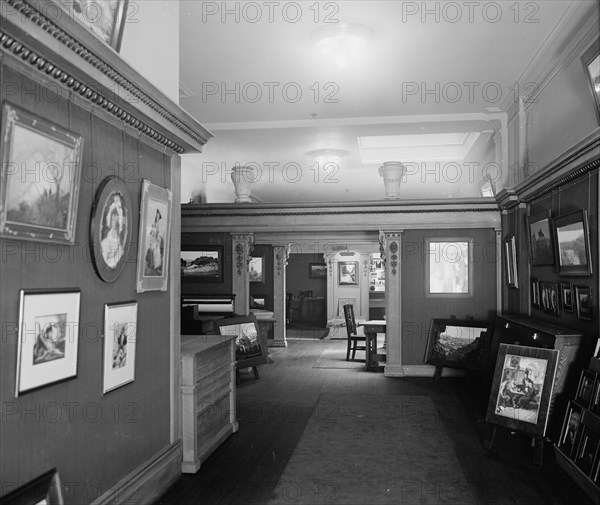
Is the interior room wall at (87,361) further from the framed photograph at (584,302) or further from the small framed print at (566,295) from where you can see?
the small framed print at (566,295)

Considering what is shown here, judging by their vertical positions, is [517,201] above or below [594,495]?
above

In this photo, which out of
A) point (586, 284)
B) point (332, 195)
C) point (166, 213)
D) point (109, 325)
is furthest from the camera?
point (332, 195)

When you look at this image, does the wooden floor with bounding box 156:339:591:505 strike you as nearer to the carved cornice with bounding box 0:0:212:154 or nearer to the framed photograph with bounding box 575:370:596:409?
the framed photograph with bounding box 575:370:596:409

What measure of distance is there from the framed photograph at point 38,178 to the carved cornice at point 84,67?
27 centimetres

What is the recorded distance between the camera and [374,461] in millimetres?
5035

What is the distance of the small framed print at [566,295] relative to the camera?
18.2ft

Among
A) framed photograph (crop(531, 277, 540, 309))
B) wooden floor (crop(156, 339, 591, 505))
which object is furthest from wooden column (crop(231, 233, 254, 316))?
framed photograph (crop(531, 277, 540, 309))

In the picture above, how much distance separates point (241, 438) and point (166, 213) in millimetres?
2498

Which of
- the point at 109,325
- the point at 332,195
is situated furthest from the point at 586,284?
the point at 332,195

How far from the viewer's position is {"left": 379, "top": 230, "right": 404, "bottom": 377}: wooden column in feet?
29.9

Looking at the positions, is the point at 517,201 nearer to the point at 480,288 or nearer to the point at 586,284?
the point at 480,288

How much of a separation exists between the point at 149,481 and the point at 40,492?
1.45 m

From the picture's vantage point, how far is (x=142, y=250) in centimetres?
405

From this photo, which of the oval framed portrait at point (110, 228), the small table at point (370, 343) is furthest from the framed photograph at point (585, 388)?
the small table at point (370, 343)
